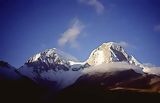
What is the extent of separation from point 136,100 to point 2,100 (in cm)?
8175

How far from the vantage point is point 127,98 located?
189875 mm

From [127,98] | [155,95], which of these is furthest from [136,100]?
[155,95]

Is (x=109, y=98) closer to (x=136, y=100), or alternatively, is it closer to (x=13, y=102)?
(x=136, y=100)

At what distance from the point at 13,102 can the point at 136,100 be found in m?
75.0

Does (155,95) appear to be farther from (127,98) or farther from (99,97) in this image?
(99,97)

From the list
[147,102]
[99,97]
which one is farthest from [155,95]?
[99,97]

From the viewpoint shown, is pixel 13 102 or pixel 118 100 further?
pixel 13 102

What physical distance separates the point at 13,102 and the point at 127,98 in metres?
69.8

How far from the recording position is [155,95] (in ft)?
648

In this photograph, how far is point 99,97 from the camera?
199500 millimetres

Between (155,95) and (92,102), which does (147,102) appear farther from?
(92,102)

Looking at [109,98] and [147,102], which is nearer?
[147,102]

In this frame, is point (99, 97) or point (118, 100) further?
point (99, 97)

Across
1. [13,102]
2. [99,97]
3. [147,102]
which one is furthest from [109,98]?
[13,102]
